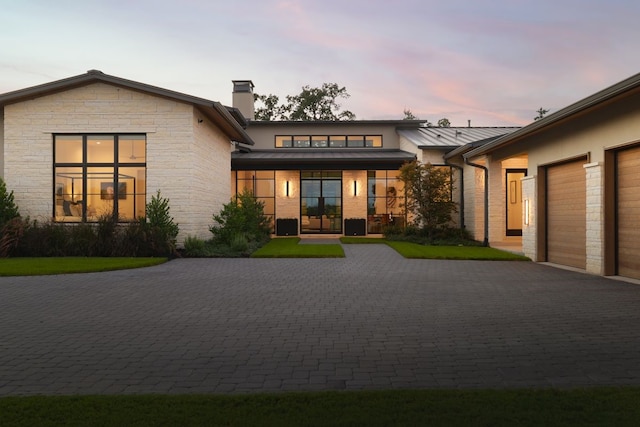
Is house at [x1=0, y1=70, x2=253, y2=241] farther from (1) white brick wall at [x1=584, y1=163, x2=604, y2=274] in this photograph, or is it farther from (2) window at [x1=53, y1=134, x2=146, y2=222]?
(1) white brick wall at [x1=584, y1=163, x2=604, y2=274]

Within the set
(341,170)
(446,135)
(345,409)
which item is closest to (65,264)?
(345,409)

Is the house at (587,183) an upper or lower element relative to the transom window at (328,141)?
lower

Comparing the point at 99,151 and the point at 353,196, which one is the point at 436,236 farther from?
the point at 99,151

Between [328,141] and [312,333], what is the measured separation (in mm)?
22844

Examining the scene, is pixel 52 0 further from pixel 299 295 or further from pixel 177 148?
pixel 299 295

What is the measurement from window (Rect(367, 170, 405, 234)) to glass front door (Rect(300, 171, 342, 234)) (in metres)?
1.66

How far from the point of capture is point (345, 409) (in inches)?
126

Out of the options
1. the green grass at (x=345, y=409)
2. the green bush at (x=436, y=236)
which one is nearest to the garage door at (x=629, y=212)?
the green grass at (x=345, y=409)

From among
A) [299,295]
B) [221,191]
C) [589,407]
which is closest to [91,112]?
[221,191]

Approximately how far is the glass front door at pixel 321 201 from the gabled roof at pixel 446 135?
483 centimetres

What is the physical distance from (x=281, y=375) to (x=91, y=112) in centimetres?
1405

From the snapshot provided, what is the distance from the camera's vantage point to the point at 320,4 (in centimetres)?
1561

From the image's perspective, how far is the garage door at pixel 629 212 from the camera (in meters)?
9.51

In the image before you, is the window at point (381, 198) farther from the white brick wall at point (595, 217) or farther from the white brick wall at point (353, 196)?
the white brick wall at point (595, 217)
